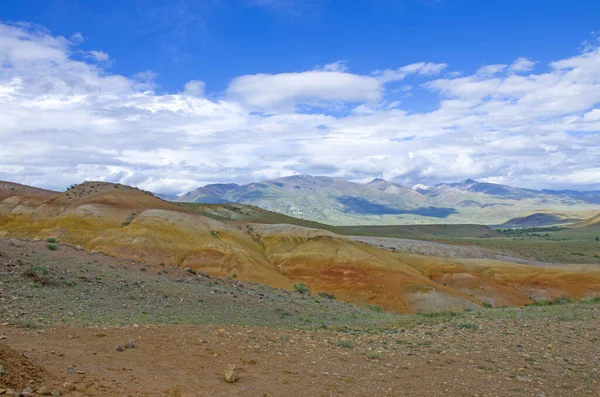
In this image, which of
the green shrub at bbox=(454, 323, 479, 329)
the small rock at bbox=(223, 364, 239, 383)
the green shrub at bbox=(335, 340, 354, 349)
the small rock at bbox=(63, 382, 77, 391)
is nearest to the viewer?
the small rock at bbox=(63, 382, 77, 391)

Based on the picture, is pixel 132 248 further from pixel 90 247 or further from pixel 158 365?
pixel 158 365

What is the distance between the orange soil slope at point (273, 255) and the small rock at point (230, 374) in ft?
105

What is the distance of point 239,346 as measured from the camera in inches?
523

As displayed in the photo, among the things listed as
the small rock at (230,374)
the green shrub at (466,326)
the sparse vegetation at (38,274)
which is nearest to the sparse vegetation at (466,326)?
the green shrub at (466,326)

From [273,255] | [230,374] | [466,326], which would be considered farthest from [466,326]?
[273,255]

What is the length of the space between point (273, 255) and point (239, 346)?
42.5 meters

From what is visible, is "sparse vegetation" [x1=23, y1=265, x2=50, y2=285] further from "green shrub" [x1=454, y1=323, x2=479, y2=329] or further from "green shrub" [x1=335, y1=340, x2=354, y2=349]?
"green shrub" [x1=454, y1=323, x2=479, y2=329]

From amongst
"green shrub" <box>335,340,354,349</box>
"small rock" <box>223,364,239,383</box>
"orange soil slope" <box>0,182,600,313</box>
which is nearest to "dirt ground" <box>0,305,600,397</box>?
"green shrub" <box>335,340,354,349</box>

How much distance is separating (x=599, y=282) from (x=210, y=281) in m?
50.8

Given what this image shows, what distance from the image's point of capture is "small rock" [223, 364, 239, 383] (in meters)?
10.2

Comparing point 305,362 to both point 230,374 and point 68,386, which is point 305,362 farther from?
point 68,386

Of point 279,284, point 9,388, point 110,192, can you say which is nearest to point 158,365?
point 9,388

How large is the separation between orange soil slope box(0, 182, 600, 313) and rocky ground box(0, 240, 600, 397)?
21216 mm

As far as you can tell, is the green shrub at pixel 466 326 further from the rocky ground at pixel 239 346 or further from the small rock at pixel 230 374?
the small rock at pixel 230 374
